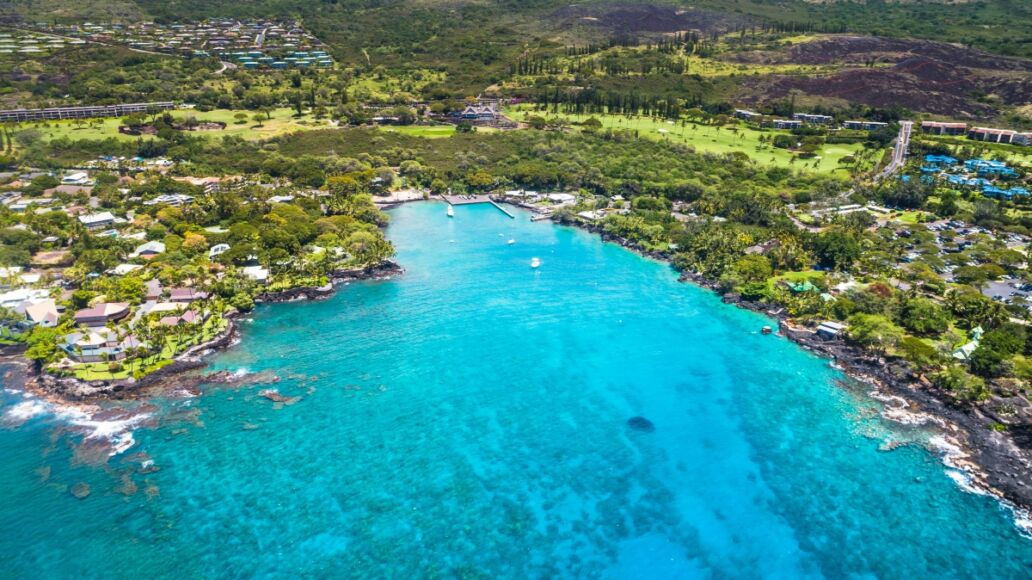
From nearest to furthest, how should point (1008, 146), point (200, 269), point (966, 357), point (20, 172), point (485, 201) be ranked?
1. point (966, 357)
2. point (200, 269)
3. point (20, 172)
4. point (485, 201)
5. point (1008, 146)

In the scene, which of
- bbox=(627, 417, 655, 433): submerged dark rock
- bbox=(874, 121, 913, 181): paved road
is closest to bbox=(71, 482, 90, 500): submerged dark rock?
bbox=(627, 417, 655, 433): submerged dark rock

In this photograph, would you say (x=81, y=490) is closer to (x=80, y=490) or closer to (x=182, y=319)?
(x=80, y=490)

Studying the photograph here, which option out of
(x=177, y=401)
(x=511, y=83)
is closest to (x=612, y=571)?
(x=177, y=401)

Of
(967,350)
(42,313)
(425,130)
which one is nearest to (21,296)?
(42,313)

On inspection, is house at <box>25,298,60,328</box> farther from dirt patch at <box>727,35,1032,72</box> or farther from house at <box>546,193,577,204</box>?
dirt patch at <box>727,35,1032,72</box>

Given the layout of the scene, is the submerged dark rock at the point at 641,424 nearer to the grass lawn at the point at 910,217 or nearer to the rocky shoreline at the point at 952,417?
the rocky shoreline at the point at 952,417

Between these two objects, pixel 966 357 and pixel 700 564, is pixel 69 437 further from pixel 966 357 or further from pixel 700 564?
pixel 966 357
